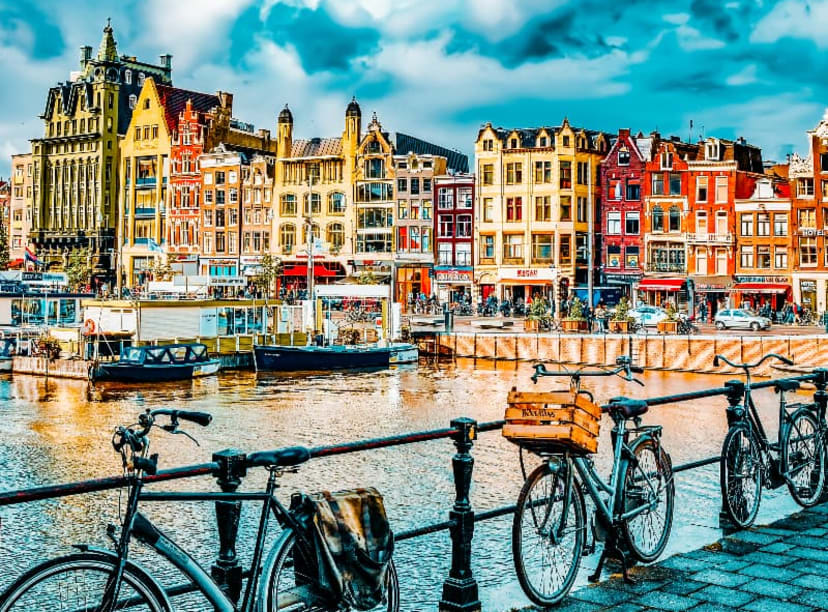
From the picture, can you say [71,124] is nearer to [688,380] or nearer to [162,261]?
[162,261]

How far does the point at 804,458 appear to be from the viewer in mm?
9477

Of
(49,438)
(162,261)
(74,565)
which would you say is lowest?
(49,438)

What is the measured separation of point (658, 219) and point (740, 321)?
55.3ft

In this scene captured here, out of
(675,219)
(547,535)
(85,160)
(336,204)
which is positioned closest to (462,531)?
(547,535)

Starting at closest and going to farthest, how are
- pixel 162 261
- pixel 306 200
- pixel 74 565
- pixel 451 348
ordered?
1. pixel 74 565
2. pixel 451 348
3. pixel 306 200
4. pixel 162 261

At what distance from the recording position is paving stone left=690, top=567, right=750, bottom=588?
6.76m

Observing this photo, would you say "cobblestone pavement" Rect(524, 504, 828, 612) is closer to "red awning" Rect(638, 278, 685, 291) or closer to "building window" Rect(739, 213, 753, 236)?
"red awning" Rect(638, 278, 685, 291)

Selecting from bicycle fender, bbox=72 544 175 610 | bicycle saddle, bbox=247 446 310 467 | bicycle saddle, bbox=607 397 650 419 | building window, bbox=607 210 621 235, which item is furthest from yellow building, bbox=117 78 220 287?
bicycle fender, bbox=72 544 175 610

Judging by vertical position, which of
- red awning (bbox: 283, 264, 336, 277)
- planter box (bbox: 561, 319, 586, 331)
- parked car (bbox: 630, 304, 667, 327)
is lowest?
planter box (bbox: 561, 319, 586, 331)

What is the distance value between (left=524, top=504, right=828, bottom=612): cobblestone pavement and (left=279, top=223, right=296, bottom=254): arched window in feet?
242

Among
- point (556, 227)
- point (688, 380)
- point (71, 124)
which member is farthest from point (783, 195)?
point (71, 124)

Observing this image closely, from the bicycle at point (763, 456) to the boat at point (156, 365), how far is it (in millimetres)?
33927

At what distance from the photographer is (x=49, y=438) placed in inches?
1055

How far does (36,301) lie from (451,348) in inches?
833
